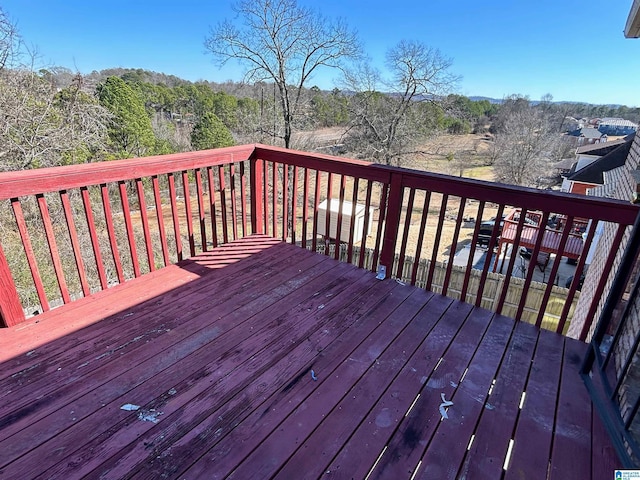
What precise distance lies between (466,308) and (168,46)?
24318 millimetres

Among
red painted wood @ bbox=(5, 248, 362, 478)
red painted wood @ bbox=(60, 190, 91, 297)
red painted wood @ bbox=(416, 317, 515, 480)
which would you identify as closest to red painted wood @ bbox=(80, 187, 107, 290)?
red painted wood @ bbox=(60, 190, 91, 297)

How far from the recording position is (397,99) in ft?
44.5

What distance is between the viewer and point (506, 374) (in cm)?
173

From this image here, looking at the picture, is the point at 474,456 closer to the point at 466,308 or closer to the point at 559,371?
the point at 559,371

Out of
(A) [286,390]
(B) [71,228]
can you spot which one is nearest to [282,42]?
(B) [71,228]

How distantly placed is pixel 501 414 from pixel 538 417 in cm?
16

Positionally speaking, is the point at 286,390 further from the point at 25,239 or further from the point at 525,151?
the point at 525,151

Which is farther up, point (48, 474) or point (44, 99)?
point (44, 99)

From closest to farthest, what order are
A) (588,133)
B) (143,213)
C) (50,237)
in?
(50,237) < (143,213) < (588,133)

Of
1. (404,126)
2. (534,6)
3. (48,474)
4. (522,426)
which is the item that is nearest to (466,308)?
(522,426)

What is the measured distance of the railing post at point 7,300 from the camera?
1815 millimetres

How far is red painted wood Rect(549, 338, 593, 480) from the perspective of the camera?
1261 mm

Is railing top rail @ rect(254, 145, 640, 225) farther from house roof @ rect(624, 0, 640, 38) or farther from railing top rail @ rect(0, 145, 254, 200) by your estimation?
house roof @ rect(624, 0, 640, 38)

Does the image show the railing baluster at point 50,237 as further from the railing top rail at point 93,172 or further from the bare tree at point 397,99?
the bare tree at point 397,99
